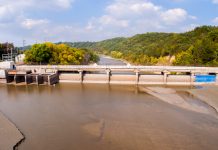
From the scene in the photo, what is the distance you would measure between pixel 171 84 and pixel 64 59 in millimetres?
30073

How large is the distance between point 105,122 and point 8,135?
937 cm

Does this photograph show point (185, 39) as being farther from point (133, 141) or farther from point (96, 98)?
point (133, 141)

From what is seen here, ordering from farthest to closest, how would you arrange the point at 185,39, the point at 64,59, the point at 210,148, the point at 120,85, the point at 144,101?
1. the point at 185,39
2. the point at 64,59
3. the point at 120,85
4. the point at 144,101
5. the point at 210,148

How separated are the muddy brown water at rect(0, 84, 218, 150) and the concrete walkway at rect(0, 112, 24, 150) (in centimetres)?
67

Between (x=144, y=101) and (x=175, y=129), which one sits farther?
(x=144, y=101)

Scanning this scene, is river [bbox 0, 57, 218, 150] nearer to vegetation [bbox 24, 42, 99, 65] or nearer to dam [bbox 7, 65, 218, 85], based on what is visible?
dam [bbox 7, 65, 218, 85]

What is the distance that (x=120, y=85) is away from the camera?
47812 millimetres

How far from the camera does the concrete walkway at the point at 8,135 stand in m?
17.6

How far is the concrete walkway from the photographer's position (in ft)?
57.8

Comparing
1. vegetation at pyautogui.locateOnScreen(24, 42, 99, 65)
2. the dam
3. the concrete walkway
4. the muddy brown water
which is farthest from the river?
vegetation at pyautogui.locateOnScreen(24, 42, 99, 65)

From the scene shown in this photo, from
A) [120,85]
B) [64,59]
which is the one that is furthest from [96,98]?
[64,59]

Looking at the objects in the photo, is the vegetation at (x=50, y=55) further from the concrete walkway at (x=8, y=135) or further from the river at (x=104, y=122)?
the concrete walkway at (x=8, y=135)

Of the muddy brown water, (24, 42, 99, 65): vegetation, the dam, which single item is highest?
(24, 42, 99, 65): vegetation

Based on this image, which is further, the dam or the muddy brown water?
the dam
